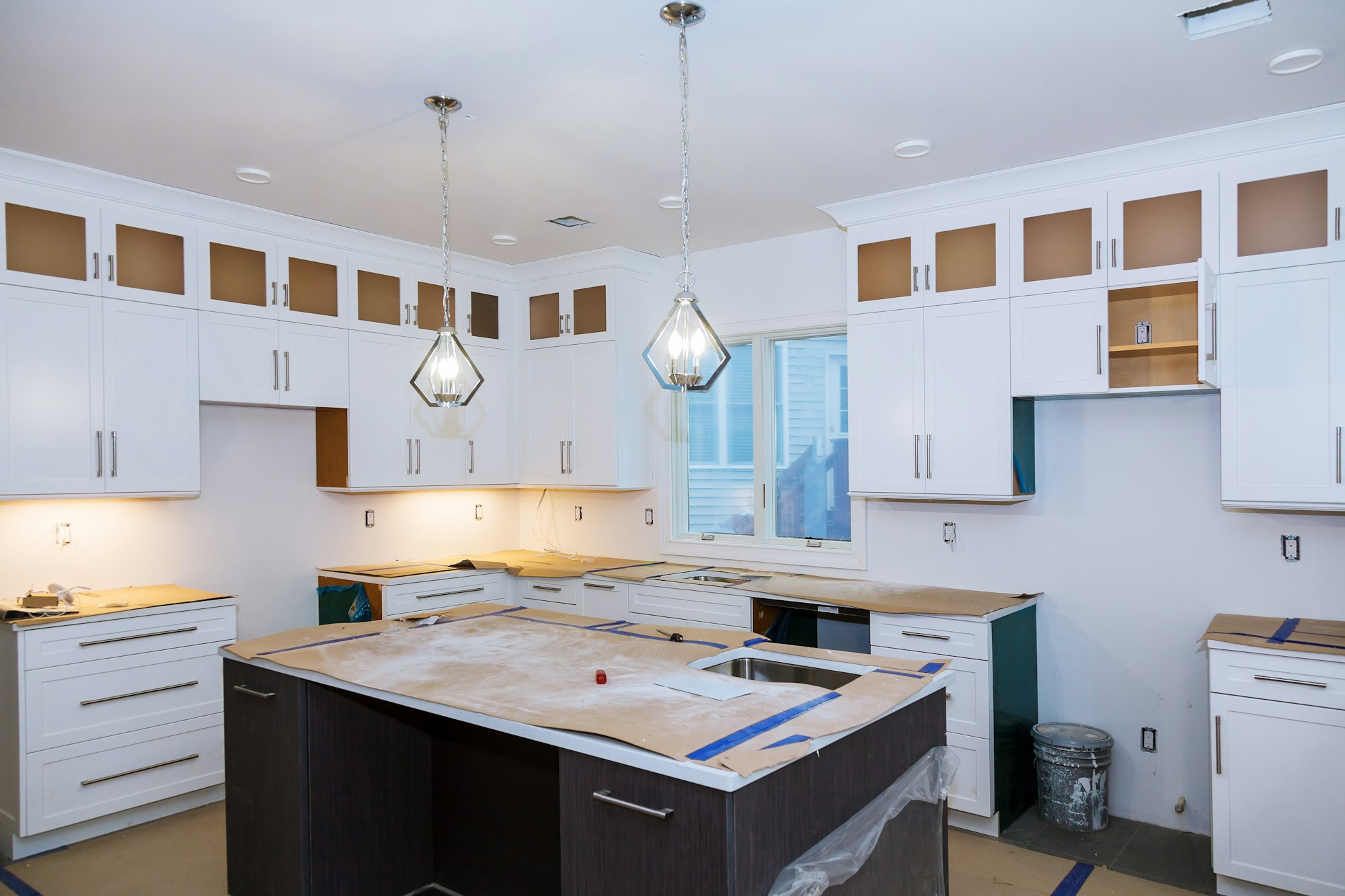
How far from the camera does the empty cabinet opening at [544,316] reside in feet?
17.6

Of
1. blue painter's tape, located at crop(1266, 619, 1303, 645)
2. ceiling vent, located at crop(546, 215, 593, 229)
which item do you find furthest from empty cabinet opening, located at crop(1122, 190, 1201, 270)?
ceiling vent, located at crop(546, 215, 593, 229)

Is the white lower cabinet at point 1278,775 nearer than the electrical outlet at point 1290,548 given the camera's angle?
Yes

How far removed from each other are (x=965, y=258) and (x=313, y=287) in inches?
129

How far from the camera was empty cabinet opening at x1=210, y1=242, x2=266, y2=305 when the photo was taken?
13.7 feet

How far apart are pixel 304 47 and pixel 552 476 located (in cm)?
310

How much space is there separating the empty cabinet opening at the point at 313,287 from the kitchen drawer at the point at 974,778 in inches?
147

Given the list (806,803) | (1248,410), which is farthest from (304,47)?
(1248,410)

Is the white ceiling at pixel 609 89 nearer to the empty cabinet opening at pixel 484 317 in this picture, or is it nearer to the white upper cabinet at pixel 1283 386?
the white upper cabinet at pixel 1283 386

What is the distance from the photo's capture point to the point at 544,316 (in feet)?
17.9

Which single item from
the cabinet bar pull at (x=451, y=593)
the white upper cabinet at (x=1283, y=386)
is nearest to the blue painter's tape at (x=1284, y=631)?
the white upper cabinet at (x=1283, y=386)

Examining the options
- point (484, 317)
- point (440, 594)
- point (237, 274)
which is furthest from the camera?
point (484, 317)

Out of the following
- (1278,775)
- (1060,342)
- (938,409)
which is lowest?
(1278,775)

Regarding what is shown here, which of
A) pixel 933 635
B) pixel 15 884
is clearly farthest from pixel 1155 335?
pixel 15 884

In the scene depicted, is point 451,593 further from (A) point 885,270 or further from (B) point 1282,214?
(B) point 1282,214
